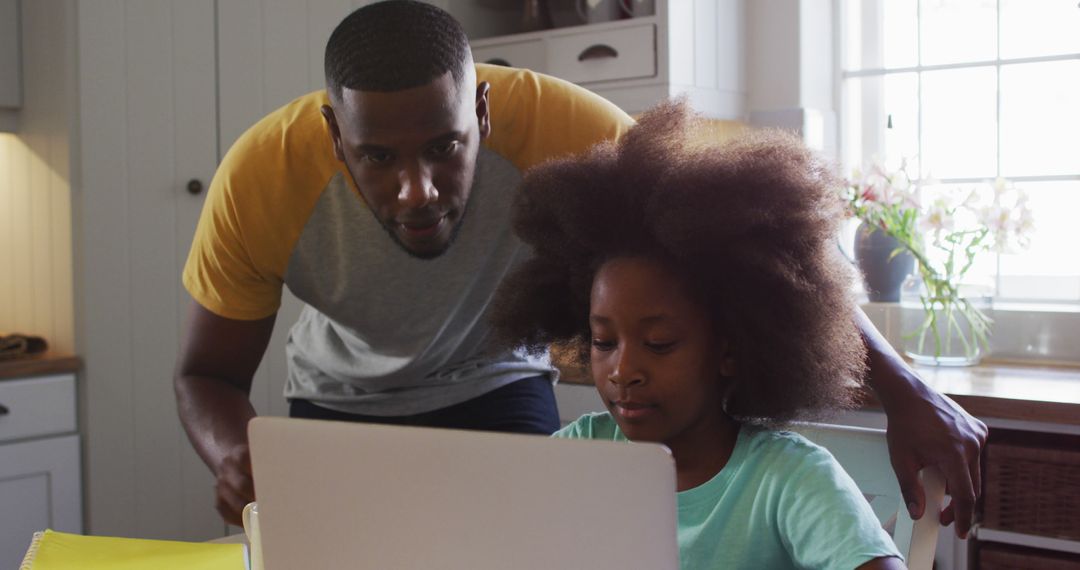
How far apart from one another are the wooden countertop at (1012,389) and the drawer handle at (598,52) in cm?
85

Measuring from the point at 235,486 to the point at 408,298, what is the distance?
62 cm

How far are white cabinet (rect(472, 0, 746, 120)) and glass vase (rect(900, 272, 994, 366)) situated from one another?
66 cm

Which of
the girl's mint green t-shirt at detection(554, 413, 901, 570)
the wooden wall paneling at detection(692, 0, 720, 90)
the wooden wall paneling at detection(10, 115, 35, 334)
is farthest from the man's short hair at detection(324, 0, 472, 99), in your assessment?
the wooden wall paneling at detection(10, 115, 35, 334)

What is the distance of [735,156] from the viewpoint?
37.9 inches

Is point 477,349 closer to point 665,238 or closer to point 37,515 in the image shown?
point 665,238

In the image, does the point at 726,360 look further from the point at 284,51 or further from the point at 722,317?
the point at 284,51

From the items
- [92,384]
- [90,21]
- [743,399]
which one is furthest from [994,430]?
[90,21]

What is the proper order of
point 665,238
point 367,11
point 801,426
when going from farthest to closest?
point 367,11
point 801,426
point 665,238

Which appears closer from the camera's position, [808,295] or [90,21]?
[808,295]

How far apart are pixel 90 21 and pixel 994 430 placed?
6.74ft

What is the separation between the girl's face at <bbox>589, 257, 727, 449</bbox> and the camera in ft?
3.06

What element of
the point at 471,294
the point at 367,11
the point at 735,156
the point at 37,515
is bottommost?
the point at 37,515

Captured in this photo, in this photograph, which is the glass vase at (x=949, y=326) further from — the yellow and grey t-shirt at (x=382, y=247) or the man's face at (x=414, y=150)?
the man's face at (x=414, y=150)

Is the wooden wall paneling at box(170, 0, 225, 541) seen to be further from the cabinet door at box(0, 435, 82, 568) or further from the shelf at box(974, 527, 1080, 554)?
the shelf at box(974, 527, 1080, 554)
